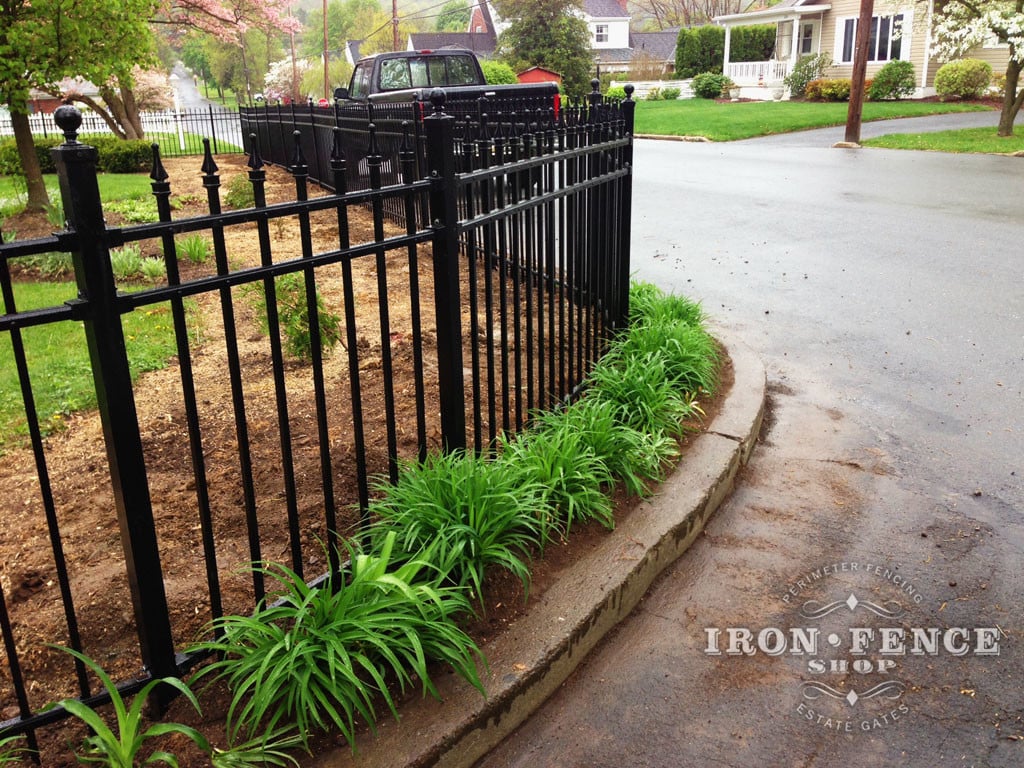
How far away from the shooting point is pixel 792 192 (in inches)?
535

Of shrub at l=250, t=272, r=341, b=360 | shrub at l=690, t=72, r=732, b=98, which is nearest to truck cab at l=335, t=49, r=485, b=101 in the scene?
shrub at l=250, t=272, r=341, b=360

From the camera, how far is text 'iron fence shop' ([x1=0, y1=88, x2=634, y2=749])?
2.36m

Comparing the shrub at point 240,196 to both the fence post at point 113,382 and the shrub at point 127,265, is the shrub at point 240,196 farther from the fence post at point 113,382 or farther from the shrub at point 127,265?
the fence post at point 113,382

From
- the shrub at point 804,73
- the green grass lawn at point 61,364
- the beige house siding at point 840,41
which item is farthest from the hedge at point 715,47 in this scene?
the green grass lawn at point 61,364

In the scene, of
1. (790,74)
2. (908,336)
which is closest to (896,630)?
(908,336)

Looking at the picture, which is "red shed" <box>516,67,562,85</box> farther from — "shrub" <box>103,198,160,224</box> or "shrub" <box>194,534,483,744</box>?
"shrub" <box>194,534,483,744</box>

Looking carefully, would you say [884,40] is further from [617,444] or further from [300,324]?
[617,444]

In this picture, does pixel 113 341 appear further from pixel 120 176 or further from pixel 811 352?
pixel 120 176

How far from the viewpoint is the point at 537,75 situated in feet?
131

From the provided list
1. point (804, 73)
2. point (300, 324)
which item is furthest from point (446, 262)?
Result: point (804, 73)

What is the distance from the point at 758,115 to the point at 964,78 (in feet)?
31.0

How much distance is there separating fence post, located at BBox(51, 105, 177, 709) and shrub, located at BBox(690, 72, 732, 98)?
40.9m

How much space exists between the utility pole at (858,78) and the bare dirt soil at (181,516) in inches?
689

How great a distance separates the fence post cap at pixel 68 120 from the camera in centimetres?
212
